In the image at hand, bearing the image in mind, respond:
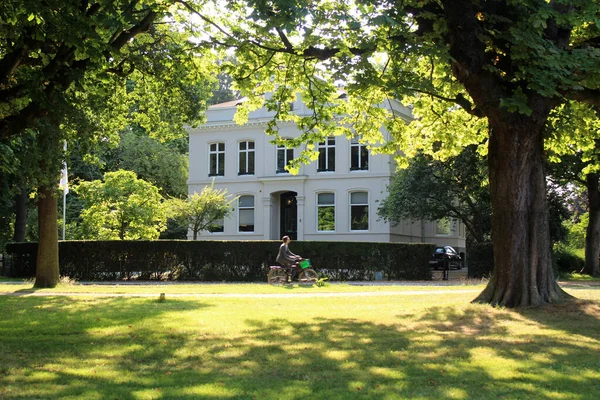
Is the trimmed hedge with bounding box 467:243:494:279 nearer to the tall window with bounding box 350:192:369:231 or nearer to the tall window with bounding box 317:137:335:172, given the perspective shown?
the tall window with bounding box 350:192:369:231

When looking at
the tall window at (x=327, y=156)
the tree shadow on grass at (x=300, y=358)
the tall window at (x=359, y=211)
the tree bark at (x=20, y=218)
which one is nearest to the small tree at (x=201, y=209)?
the tall window at (x=327, y=156)

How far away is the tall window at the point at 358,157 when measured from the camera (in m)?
37.2

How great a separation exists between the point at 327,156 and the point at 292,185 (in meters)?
2.84

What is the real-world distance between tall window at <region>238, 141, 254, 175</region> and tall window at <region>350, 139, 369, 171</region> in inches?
260

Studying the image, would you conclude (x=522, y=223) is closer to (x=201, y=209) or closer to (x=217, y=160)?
(x=201, y=209)

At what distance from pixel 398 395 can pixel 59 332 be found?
6123 millimetres

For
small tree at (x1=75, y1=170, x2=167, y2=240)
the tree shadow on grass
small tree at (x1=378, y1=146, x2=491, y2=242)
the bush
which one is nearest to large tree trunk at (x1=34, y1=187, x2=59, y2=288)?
small tree at (x1=75, y1=170, x2=167, y2=240)

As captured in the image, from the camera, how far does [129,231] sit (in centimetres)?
2862

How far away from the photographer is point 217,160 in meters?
40.3

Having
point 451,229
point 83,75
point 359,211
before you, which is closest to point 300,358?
point 83,75

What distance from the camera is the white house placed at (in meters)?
36.8

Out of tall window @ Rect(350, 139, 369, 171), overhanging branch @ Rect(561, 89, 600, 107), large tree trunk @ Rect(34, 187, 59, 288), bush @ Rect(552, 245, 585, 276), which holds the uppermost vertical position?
tall window @ Rect(350, 139, 369, 171)

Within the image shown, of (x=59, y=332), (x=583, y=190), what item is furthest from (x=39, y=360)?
(x=583, y=190)

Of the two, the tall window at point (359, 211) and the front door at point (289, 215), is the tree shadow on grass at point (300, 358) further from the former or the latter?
the front door at point (289, 215)
